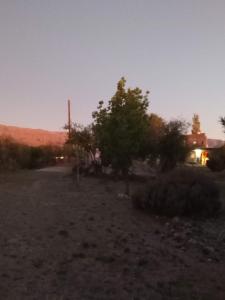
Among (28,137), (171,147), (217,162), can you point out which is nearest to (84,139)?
(171,147)

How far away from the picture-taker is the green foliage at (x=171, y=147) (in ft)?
108

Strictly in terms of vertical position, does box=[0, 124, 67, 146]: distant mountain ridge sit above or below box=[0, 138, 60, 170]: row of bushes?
above

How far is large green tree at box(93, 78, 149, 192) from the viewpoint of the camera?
830 inches

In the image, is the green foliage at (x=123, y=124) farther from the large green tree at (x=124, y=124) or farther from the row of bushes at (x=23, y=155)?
the row of bushes at (x=23, y=155)

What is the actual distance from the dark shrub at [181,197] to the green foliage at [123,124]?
6.24 meters

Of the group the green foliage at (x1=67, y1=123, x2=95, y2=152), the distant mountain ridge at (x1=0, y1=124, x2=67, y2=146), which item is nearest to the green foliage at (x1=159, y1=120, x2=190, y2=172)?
the green foliage at (x1=67, y1=123, x2=95, y2=152)

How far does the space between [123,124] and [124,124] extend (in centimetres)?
5

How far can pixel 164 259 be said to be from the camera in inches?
333

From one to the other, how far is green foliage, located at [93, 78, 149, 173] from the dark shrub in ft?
20.5

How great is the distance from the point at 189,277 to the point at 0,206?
30.1ft

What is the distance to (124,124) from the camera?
20.9m

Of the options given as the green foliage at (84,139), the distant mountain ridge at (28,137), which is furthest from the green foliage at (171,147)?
the distant mountain ridge at (28,137)

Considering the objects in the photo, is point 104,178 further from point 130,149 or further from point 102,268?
point 102,268

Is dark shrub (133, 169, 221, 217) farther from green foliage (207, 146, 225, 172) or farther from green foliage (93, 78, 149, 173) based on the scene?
green foliage (207, 146, 225, 172)
